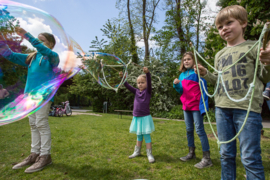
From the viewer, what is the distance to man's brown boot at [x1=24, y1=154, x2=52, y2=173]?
233cm

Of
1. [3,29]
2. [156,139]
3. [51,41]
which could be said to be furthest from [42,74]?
[156,139]

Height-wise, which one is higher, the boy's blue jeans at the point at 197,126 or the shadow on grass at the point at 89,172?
the boy's blue jeans at the point at 197,126

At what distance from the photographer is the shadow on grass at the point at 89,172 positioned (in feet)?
7.23

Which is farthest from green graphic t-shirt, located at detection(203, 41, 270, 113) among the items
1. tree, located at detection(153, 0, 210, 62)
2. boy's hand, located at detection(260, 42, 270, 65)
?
tree, located at detection(153, 0, 210, 62)

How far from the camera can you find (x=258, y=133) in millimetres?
1329

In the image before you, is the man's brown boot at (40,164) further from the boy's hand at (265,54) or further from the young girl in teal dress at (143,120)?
the boy's hand at (265,54)

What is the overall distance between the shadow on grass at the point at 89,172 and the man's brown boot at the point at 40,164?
0.15 m

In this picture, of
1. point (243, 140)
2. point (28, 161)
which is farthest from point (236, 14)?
point (28, 161)

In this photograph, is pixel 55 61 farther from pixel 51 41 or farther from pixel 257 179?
pixel 257 179

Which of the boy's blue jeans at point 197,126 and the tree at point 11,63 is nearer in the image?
the tree at point 11,63

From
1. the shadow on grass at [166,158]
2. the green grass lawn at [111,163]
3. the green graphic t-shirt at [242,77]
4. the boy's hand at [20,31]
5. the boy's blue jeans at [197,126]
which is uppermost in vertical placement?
the boy's hand at [20,31]

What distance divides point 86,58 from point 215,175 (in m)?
2.93

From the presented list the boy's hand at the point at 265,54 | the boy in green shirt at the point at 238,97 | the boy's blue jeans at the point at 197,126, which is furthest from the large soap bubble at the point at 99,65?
the boy's hand at the point at 265,54

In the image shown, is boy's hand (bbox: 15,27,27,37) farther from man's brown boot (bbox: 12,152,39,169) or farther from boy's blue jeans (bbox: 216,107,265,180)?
boy's blue jeans (bbox: 216,107,265,180)
